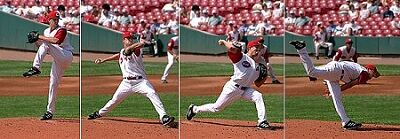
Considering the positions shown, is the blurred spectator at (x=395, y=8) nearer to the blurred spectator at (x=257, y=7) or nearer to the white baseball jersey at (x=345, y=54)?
the white baseball jersey at (x=345, y=54)

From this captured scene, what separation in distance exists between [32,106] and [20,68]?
86cm

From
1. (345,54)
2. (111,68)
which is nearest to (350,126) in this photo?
(345,54)

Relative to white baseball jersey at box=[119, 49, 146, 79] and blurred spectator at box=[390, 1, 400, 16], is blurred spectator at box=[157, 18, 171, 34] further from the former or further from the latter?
blurred spectator at box=[390, 1, 400, 16]

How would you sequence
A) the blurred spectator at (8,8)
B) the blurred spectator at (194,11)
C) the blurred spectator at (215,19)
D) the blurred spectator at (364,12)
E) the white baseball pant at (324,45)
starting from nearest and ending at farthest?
the blurred spectator at (194,11), the blurred spectator at (215,19), the blurred spectator at (8,8), the white baseball pant at (324,45), the blurred spectator at (364,12)

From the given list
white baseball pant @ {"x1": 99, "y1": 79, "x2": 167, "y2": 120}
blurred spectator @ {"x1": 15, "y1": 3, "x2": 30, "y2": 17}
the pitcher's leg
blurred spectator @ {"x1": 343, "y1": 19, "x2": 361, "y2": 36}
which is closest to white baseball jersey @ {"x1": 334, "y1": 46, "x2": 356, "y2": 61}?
the pitcher's leg

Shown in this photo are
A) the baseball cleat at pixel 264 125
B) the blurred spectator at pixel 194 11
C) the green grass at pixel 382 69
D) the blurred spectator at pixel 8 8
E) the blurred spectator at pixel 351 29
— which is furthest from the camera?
the blurred spectator at pixel 351 29

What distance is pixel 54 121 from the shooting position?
319 inches

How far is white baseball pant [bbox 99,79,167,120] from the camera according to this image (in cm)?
741

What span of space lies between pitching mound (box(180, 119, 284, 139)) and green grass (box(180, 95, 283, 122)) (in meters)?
0.06

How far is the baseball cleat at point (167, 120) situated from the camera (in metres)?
7.43

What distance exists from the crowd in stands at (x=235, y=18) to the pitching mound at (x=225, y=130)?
2.80 ft

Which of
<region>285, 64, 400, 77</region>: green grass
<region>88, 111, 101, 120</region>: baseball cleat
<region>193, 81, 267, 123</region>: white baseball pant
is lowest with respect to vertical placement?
<region>88, 111, 101, 120</region>: baseball cleat

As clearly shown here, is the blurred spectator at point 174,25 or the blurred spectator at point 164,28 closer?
the blurred spectator at point 174,25

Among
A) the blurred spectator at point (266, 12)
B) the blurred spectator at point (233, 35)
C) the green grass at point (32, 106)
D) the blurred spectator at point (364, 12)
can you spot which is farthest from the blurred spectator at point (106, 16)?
the blurred spectator at point (364, 12)
